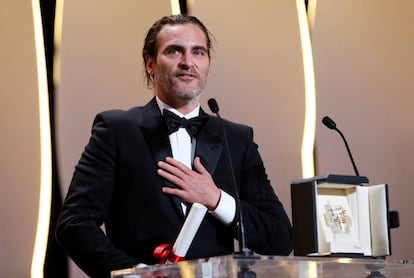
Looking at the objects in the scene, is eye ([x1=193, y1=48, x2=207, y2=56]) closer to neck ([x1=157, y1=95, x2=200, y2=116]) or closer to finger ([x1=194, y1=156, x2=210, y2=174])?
neck ([x1=157, y1=95, x2=200, y2=116])

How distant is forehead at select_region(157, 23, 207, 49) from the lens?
287 cm

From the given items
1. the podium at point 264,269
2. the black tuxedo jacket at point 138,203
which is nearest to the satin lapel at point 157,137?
the black tuxedo jacket at point 138,203

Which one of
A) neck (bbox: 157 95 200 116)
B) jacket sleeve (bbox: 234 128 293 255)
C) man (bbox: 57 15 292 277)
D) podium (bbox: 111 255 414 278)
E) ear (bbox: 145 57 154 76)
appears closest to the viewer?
podium (bbox: 111 255 414 278)

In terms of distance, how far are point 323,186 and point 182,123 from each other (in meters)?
0.57

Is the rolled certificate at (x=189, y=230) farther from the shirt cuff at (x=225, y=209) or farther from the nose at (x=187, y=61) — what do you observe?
the nose at (x=187, y=61)

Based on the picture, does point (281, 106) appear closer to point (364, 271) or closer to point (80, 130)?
point (80, 130)

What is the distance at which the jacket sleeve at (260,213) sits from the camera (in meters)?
2.73

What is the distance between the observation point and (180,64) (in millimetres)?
2836

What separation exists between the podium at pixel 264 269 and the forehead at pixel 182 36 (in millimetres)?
1424

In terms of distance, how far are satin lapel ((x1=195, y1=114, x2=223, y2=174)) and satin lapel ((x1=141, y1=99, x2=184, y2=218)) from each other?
0.11m

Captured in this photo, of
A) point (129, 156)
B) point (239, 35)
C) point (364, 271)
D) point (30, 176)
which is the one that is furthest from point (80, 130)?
point (364, 271)

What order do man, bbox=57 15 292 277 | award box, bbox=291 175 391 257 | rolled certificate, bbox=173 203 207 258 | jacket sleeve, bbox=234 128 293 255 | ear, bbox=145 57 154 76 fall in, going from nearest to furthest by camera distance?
rolled certificate, bbox=173 203 207 258 < award box, bbox=291 175 391 257 < man, bbox=57 15 292 277 < jacket sleeve, bbox=234 128 293 255 < ear, bbox=145 57 154 76

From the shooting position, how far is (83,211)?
2.60 m

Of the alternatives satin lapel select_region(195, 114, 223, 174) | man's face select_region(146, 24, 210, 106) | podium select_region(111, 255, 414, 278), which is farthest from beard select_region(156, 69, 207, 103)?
podium select_region(111, 255, 414, 278)
